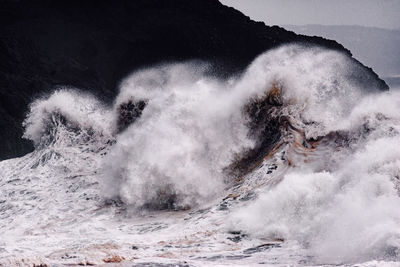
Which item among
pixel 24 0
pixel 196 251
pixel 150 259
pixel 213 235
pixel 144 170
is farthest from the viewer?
pixel 24 0

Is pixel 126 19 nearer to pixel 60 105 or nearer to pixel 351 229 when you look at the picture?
pixel 60 105

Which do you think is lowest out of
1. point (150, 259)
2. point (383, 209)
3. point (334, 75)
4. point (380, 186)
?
point (150, 259)

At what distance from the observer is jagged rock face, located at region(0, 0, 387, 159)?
33.6 m

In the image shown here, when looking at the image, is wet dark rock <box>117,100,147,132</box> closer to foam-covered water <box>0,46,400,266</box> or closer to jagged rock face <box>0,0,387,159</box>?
foam-covered water <box>0,46,400,266</box>

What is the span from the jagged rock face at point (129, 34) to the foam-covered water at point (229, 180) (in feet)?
56.0

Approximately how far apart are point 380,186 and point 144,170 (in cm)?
510

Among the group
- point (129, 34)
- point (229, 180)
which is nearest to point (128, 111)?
point (229, 180)

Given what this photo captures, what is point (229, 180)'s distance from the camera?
9.80 meters

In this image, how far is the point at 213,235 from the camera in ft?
24.3

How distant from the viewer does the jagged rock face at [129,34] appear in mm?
33625

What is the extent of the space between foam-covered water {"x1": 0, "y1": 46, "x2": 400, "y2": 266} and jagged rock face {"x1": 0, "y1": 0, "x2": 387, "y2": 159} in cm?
1706

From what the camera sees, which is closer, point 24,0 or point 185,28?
point 24,0

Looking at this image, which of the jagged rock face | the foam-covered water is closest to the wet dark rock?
the foam-covered water

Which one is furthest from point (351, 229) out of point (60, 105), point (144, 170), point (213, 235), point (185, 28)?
point (185, 28)
